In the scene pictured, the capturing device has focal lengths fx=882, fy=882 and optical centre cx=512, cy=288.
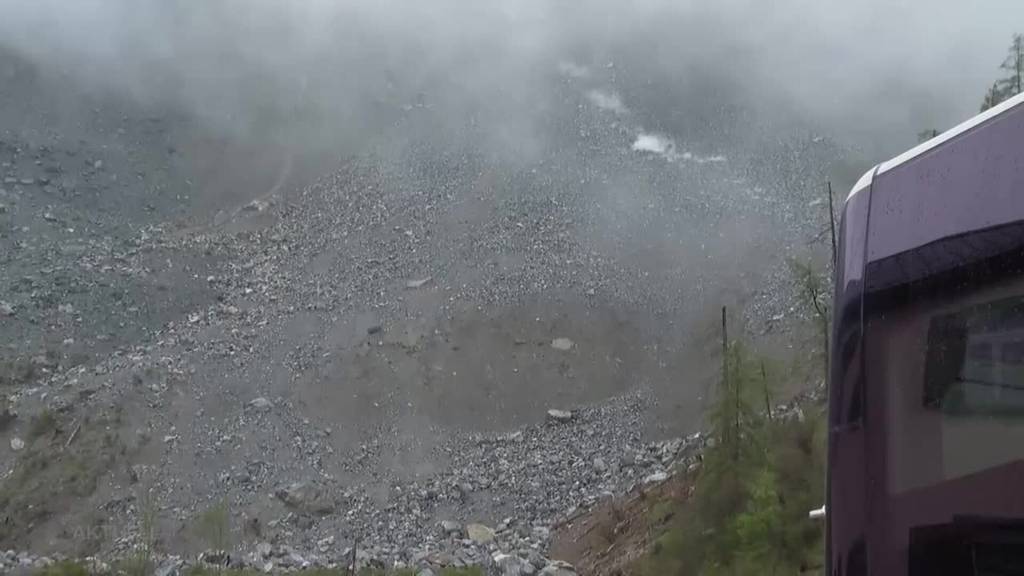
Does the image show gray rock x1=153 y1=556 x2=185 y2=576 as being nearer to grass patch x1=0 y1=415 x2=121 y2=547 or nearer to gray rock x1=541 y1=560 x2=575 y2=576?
grass patch x1=0 y1=415 x2=121 y2=547

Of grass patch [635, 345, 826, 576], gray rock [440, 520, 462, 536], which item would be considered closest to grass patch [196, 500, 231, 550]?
gray rock [440, 520, 462, 536]

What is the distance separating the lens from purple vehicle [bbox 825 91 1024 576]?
6.82ft

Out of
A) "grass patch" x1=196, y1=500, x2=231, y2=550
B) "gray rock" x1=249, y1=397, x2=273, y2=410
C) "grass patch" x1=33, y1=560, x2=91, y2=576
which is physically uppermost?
"gray rock" x1=249, y1=397, x2=273, y2=410

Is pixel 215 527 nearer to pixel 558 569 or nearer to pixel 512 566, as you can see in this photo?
pixel 512 566

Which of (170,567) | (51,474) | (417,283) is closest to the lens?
(170,567)

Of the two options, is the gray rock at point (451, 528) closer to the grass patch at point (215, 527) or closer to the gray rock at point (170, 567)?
the grass patch at point (215, 527)

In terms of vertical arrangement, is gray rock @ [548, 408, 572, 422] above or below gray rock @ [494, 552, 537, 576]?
above

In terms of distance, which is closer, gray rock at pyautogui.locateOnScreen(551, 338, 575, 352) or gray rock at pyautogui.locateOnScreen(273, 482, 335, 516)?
gray rock at pyautogui.locateOnScreen(273, 482, 335, 516)

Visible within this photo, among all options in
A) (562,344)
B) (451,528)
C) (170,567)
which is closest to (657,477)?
(451,528)

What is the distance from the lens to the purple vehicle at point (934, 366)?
2080 mm

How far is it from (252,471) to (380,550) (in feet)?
15.2

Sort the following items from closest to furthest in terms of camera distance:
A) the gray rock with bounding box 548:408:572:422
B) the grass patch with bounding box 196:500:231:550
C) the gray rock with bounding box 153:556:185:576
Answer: the gray rock with bounding box 153:556:185:576 → the grass patch with bounding box 196:500:231:550 → the gray rock with bounding box 548:408:572:422

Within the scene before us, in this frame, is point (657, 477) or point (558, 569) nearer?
point (558, 569)

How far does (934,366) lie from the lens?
89.2 inches
